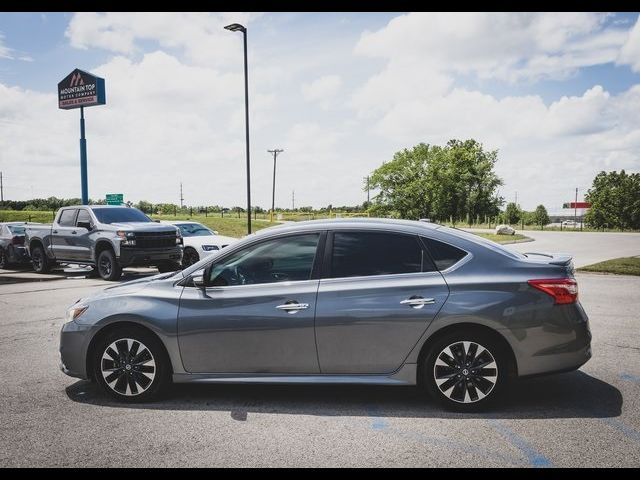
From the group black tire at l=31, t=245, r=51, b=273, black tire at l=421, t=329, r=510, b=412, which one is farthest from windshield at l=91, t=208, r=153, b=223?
black tire at l=421, t=329, r=510, b=412

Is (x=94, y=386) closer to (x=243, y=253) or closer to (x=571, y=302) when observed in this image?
(x=243, y=253)

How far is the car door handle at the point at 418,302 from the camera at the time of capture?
4434 mm

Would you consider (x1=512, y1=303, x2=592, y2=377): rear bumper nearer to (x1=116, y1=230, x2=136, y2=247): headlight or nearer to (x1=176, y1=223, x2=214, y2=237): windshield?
(x1=116, y1=230, x2=136, y2=247): headlight

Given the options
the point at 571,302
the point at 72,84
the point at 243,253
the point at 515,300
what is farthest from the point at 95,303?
the point at 72,84

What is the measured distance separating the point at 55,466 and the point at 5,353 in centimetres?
374

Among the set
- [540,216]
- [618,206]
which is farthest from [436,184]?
[540,216]

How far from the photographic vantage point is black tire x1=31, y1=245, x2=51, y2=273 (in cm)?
1690

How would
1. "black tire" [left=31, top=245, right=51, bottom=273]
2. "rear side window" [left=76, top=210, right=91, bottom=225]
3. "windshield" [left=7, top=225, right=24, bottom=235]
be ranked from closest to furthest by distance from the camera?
1. "rear side window" [left=76, top=210, right=91, bottom=225]
2. "black tire" [left=31, top=245, right=51, bottom=273]
3. "windshield" [left=7, top=225, right=24, bottom=235]

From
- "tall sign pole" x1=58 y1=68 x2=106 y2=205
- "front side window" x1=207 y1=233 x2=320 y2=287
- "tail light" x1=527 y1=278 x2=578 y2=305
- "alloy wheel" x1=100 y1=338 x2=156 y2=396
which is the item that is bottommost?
"alloy wheel" x1=100 y1=338 x2=156 y2=396

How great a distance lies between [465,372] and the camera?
14.6 ft

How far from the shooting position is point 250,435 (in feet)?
13.3

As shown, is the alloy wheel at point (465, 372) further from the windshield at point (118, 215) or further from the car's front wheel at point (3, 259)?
the car's front wheel at point (3, 259)

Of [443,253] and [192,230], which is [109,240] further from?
[443,253]

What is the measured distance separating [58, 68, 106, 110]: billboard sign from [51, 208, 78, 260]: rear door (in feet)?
51.5
